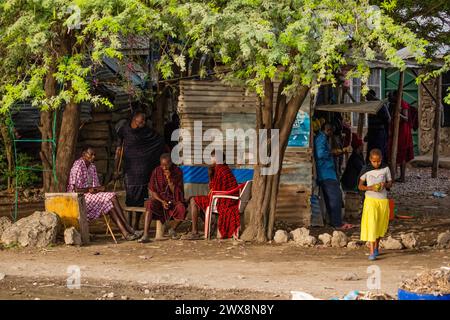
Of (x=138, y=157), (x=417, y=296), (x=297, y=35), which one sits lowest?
(x=417, y=296)

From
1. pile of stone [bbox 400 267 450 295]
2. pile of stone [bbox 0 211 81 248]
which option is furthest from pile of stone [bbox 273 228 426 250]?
pile of stone [bbox 400 267 450 295]

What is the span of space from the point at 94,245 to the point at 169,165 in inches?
60.0

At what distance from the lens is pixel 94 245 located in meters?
13.3

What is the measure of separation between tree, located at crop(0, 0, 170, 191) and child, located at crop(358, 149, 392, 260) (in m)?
3.08

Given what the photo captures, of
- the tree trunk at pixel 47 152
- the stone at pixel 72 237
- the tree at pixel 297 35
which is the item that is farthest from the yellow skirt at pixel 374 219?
the tree trunk at pixel 47 152

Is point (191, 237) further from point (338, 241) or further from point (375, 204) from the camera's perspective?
point (375, 204)

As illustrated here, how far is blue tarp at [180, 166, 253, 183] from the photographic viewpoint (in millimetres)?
14938

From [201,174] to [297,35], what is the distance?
4.59 m

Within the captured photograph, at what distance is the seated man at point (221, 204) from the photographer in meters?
13.7

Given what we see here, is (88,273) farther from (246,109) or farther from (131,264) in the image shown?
(246,109)

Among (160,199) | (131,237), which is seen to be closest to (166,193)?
(160,199)

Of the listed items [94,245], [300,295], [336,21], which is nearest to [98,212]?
[94,245]

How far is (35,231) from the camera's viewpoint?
12.9 m

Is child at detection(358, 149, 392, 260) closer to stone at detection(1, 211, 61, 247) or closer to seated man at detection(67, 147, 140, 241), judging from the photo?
seated man at detection(67, 147, 140, 241)
